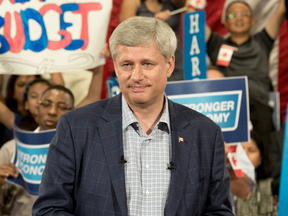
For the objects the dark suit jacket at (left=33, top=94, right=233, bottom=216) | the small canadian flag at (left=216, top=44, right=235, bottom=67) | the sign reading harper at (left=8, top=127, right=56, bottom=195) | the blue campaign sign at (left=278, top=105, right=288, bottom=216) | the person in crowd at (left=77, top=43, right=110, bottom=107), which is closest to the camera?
the dark suit jacket at (left=33, top=94, right=233, bottom=216)

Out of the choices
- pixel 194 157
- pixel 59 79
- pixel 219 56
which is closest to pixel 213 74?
pixel 219 56

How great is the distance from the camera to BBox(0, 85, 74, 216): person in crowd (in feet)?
8.06

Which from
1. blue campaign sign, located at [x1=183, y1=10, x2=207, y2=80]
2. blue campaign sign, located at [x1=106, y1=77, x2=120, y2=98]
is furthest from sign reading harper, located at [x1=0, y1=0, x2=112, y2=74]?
blue campaign sign, located at [x1=183, y1=10, x2=207, y2=80]

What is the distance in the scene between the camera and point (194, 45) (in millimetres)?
2928

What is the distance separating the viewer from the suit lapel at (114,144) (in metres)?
1.17

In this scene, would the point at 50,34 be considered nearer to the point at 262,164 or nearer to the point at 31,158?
the point at 31,158

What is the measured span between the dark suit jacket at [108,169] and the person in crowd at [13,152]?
53.1 inches

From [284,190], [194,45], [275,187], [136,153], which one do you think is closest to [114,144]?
[136,153]

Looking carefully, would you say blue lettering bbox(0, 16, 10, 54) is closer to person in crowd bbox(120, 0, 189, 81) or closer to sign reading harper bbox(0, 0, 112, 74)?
sign reading harper bbox(0, 0, 112, 74)

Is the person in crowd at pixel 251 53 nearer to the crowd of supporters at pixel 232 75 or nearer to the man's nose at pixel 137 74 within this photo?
the crowd of supporters at pixel 232 75

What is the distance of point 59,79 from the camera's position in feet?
8.90

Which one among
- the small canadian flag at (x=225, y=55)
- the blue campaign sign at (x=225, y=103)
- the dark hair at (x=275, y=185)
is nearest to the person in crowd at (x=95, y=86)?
the blue campaign sign at (x=225, y=103)

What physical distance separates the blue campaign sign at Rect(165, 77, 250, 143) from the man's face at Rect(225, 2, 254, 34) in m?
1.32

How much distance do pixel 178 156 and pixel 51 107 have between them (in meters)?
1.57
